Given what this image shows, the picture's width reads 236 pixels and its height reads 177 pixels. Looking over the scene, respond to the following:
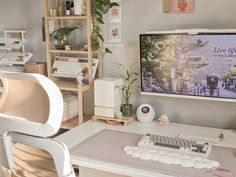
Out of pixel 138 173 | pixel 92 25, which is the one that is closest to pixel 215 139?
pixel 138 173

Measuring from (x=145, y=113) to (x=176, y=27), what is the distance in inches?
24.9

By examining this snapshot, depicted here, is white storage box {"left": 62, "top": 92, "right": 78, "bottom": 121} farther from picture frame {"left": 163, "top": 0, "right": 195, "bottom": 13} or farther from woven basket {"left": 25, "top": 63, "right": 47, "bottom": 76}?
picture frame {"left": 163, "top": 0, "right": 195, "bottom": 13}

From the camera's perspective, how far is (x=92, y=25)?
7.48ft

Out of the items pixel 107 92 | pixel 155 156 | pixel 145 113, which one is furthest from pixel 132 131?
pixel 155 156

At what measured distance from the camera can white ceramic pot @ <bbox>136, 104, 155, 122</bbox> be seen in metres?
2.22

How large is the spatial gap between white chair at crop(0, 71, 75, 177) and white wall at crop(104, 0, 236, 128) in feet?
4.52

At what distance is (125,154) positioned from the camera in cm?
166

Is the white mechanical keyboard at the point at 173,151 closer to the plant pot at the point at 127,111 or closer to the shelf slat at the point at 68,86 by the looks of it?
the plant pot at the point at 127,111

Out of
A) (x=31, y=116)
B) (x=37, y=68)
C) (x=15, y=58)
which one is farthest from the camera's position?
(x=15, y=58)

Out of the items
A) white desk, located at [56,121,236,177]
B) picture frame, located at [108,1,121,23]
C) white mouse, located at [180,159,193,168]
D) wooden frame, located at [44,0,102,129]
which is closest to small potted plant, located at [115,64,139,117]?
white desk, located at [56,121,236,177]

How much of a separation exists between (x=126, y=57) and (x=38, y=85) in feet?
4.80

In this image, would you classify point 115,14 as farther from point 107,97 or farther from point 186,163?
point 186,163

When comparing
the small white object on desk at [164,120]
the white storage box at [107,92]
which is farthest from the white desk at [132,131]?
the white storage box at [107,92]

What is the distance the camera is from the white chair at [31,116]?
916 millimetres
